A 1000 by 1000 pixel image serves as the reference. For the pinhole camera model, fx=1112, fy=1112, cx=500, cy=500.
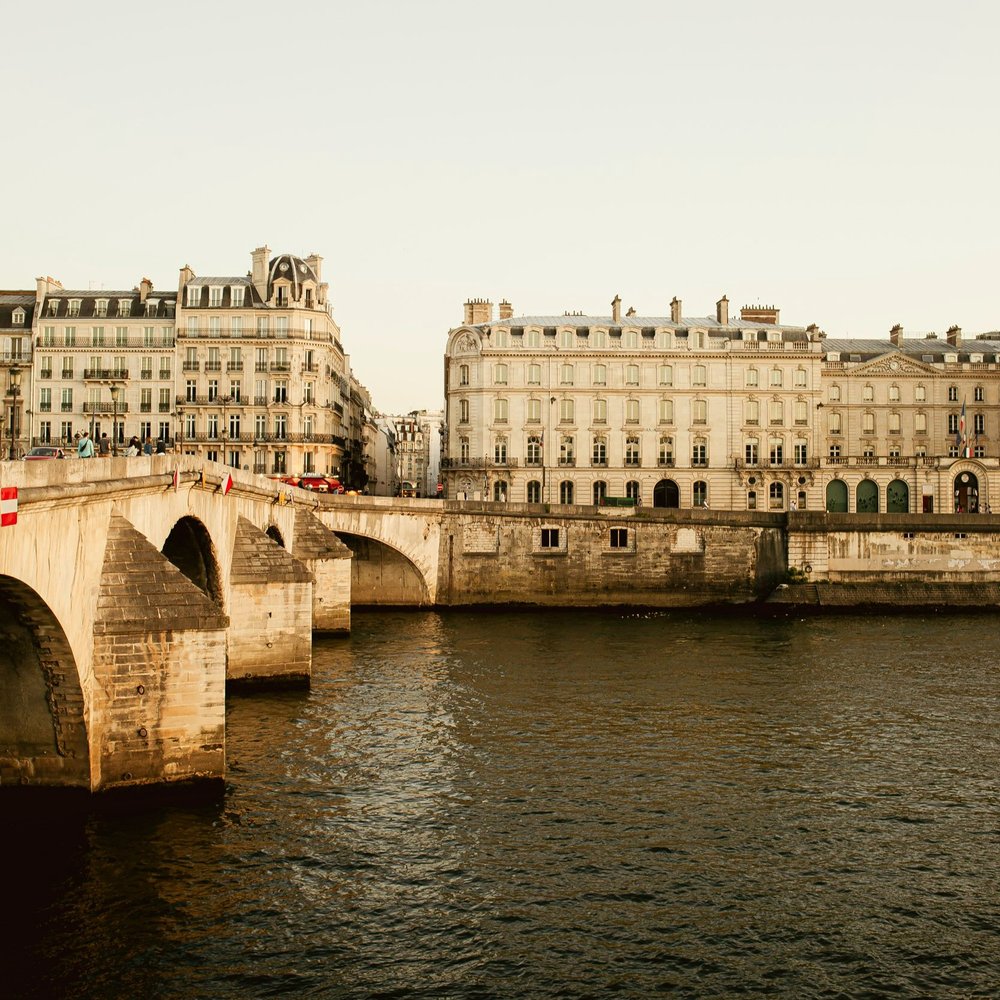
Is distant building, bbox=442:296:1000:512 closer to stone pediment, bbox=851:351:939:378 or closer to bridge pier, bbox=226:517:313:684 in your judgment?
stone pediment, bbox=851:351:939:378

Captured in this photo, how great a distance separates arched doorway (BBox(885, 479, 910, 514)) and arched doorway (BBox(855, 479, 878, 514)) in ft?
2.76

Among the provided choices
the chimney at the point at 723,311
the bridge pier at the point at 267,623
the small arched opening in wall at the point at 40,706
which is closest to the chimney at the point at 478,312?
the chimney at the point at 723,311

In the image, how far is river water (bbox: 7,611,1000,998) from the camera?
49.8ft

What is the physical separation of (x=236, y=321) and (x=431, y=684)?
4754 centimetres

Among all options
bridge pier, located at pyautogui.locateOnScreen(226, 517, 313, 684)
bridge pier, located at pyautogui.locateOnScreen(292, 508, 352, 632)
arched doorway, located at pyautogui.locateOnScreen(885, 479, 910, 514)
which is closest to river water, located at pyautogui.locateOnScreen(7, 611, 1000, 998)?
bridge pier, located at pyautogui.locateOnScreen(226, 517, 313, 684)

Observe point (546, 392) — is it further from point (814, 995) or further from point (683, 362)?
point (814, 995)

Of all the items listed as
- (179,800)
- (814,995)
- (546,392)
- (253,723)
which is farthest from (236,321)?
(814,995)

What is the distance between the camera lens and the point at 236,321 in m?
75.8

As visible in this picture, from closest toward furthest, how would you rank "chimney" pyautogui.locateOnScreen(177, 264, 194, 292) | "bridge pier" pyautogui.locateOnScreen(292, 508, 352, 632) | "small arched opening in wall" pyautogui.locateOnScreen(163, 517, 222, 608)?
1. "small arched opening in wall" pyautogui.locateOnScreen(163, 517, 222, 608)
2. "bridge pier" pyautogui.locateOnScreen(292, 508, 352, 632)
3. "chimney" pyautogui.locateOnScreen(177, 264, 194, 292)

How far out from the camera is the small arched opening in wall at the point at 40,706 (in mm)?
19000

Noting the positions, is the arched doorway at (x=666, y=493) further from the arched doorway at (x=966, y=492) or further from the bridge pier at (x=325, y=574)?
the bridge pier at (x=325, y=574)

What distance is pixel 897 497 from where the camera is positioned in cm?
7975

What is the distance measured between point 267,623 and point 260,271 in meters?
49.5

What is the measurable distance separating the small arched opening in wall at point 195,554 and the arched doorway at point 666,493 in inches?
2045
